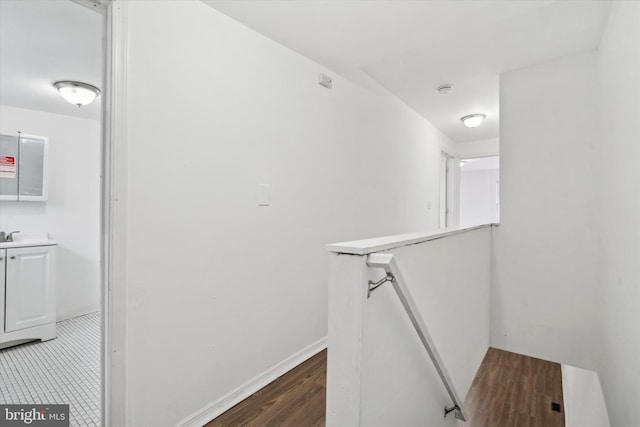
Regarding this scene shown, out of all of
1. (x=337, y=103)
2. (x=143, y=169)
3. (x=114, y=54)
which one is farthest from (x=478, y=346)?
(x=114, y=54)

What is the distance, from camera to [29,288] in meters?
2.94

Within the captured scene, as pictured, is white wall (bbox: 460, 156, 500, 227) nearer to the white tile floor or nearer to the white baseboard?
the white baseboard

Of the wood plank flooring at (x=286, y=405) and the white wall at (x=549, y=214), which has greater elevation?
the white wall at (x=549, y=214)

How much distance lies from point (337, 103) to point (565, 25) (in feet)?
5.54

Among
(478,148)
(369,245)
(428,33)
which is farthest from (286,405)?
(478,148)

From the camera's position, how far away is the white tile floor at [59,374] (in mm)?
1992

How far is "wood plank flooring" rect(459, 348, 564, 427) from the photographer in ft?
6.70

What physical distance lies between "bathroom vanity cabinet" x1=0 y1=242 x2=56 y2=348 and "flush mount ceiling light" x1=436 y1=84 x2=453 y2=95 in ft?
13.8

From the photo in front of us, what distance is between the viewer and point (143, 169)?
4.92 ft

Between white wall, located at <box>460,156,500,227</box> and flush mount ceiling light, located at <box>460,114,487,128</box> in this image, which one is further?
white wall, located at <box>460,156,500,227</box>

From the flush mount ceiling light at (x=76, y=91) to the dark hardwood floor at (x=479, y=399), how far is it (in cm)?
281

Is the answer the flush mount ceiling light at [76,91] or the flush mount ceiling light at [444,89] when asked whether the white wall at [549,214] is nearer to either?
the flush mount ceiling light at [444,89]

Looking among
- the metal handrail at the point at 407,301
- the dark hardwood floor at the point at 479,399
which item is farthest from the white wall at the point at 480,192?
the metal handrail at the point at 407,301

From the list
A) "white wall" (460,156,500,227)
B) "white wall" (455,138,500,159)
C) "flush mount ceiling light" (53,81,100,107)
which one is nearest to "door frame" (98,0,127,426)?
"flush mount ceiling light" (53,81,100,107)
